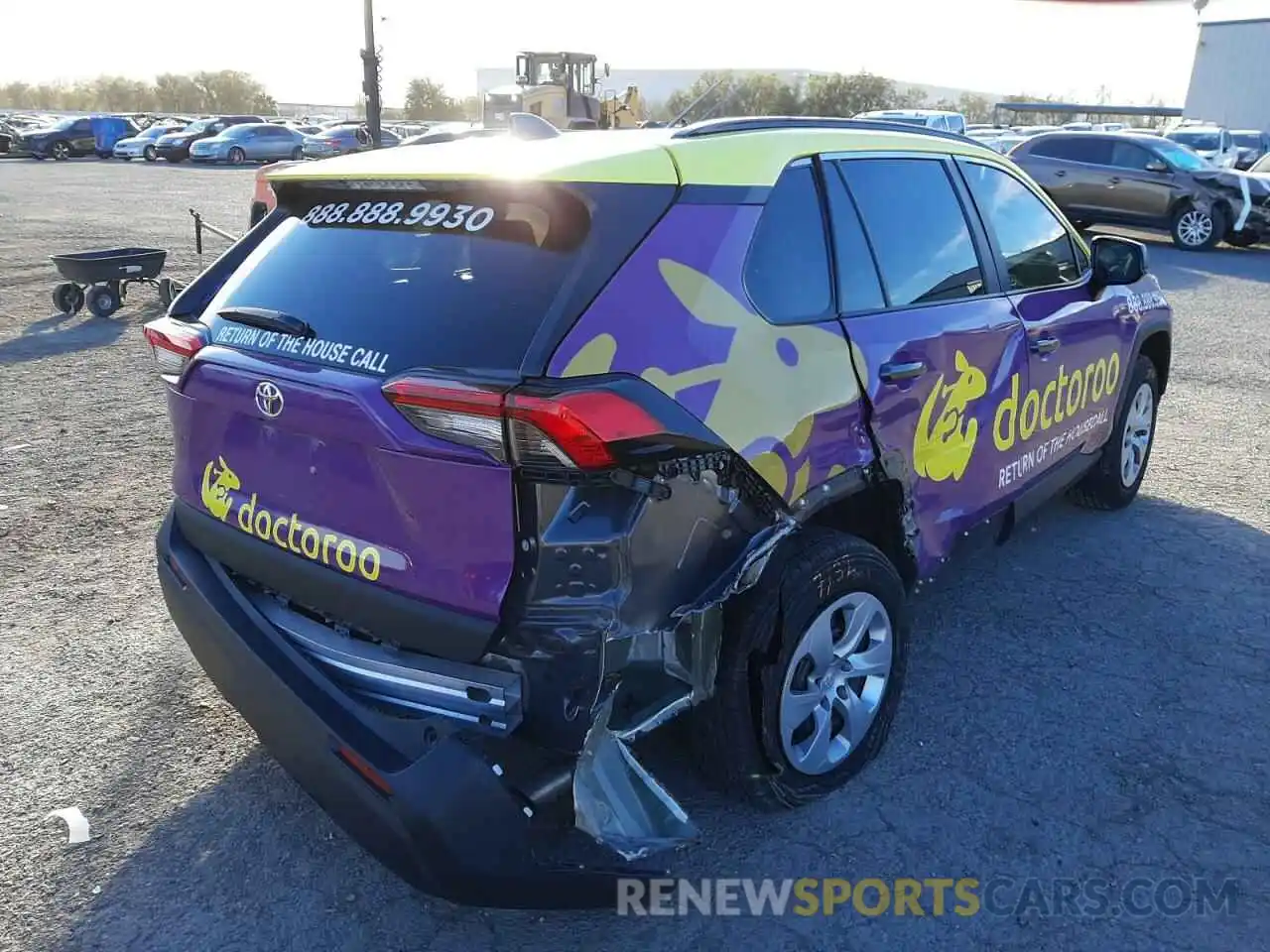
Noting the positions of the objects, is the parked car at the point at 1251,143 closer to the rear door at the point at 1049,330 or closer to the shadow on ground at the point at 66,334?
the rear door at the point at 1049,330

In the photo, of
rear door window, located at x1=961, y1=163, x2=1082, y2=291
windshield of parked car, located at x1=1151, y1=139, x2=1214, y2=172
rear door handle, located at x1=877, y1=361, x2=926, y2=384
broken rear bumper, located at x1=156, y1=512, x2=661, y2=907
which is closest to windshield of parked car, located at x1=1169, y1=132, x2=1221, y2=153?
windshield of parked car, located at x1=1151, y1=139, x2=1214, y2=172

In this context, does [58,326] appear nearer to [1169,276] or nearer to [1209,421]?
[1209,421]

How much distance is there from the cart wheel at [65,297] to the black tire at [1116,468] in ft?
30.1

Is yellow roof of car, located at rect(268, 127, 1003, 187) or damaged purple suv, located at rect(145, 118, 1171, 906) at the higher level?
yellow roof of car, located at rect(268, 127, 1003, 187)

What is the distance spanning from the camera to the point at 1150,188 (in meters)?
16.4

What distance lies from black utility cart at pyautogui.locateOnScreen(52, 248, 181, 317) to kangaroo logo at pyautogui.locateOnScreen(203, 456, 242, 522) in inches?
303

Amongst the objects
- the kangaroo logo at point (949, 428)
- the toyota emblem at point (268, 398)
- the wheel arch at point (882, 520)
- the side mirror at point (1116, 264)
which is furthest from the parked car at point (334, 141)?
the toyota emblem at point (268, 398)

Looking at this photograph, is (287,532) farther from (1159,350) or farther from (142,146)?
(142,146)

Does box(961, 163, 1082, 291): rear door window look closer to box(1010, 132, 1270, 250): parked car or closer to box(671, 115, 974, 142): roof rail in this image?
box(671, 115, 974, 142): roof rail

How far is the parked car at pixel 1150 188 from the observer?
1599cm

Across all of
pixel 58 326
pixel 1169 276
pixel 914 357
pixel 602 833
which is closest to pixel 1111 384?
pixel 914 357

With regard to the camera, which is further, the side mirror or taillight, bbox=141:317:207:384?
the side mirror

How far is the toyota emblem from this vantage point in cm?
245

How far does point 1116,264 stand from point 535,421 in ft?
11.3
